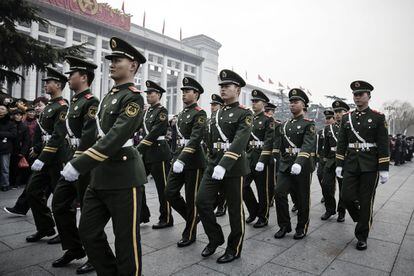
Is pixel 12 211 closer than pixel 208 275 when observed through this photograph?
No

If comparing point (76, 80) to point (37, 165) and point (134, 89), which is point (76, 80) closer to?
point (37, 165)

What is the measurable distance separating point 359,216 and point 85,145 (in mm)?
→ 3687

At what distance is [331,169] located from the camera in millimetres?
6516

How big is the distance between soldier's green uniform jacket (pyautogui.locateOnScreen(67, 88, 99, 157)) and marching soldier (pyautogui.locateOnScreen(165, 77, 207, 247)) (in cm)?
118

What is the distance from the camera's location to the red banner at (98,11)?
95.1 ft

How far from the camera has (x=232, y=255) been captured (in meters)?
3.77

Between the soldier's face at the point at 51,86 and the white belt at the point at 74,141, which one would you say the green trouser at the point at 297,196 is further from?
the soldier's face at the point at 51,86

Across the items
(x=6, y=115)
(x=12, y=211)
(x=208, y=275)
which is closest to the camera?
(x=208, y=275)

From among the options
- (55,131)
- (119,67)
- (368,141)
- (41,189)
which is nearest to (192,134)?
(55,131)

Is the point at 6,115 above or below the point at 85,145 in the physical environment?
above

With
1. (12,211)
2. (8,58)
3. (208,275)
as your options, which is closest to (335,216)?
(208,275)

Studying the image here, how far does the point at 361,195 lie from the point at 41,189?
4.30 m

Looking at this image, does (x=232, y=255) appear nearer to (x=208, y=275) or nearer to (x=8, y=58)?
(x=208, y=275)

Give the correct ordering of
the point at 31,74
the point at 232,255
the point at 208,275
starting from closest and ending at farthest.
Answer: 1. the point at 208,275
2. the point at 232,255
3. the point at 31,74
